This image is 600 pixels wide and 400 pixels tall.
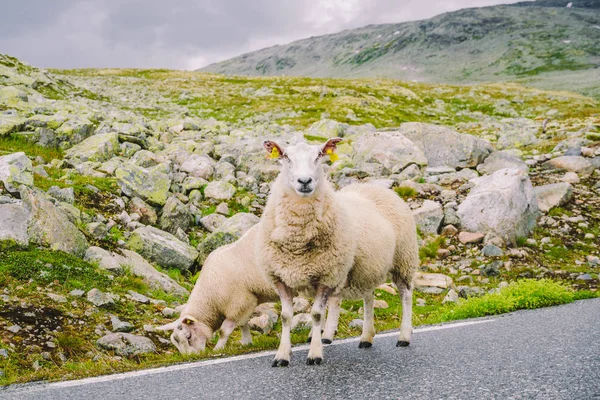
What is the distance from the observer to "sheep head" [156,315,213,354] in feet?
29.7

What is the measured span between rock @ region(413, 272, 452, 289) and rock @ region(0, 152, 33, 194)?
35.1 ft

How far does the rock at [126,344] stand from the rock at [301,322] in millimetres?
3004

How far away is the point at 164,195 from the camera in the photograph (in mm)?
15586

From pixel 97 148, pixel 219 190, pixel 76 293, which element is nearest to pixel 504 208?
pixel 219 190

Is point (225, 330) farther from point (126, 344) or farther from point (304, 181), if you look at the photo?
point (304, 181)

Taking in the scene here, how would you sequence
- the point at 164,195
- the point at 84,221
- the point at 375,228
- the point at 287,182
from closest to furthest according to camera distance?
the point at 287,182 → the point at 375,228 → the point at 84,221 → the point at 164,195

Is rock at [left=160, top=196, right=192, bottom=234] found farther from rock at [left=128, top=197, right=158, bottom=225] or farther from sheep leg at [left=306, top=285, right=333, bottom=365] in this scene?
sheep leg at [left=306, top=285, right=333, bottom=365]

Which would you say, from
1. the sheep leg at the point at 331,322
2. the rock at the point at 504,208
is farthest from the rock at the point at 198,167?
the sheep leg at the point at 331,322

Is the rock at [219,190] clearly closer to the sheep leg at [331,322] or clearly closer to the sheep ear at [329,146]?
the sheep leg at [331,322]

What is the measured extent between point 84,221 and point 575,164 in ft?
62.5

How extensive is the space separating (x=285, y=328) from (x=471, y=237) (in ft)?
36.7

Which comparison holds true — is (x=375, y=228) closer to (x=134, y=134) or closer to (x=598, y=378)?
(x=598, y=378)

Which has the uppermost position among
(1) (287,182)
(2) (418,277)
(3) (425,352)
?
(1) (287,182)

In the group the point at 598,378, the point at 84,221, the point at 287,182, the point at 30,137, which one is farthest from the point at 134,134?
the point at 598,378
